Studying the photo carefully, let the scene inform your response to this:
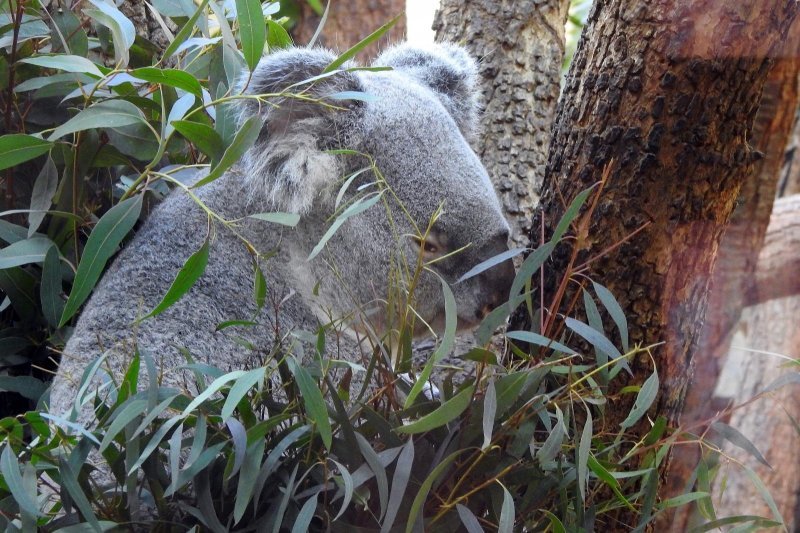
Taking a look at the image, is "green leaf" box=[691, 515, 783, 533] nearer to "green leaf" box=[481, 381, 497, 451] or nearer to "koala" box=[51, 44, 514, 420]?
"green leaf" box=[481, 381, 497, 451]

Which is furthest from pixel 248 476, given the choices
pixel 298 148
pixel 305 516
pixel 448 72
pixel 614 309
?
pixel 448 72

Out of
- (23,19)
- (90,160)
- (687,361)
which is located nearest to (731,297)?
(687,361)

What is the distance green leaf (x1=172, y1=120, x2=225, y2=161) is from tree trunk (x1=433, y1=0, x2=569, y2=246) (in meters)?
1.22

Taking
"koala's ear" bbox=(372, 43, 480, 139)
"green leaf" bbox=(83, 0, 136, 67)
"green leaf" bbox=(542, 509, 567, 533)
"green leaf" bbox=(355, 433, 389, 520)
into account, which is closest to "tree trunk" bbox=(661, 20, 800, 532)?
"green leaf" bbox=(542, 509, 567, 533)

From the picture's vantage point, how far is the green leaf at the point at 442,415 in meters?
1.30

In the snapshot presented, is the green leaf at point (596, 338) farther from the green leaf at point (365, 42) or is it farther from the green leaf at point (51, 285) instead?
the green leaf at point (51, 285)

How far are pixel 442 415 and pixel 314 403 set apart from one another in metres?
0.19

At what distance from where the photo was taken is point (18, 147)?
1.85m

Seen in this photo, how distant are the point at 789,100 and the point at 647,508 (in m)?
1.46

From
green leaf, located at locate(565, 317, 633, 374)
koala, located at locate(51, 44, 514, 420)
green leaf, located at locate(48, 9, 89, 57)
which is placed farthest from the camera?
green leaf, located at locate(48, 9, 89, 57)

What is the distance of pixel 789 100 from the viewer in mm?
2482

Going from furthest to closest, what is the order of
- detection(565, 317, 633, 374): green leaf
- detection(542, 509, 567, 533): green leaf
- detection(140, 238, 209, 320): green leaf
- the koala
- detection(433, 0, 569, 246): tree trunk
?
detection(433, 0, 569, 246): tree trunk
the koala
detection(140, 238, 209, 320): green leaf
detection(565, 317, 633, 374): green leaf
detection(542, 509, 567, 533): green leaf

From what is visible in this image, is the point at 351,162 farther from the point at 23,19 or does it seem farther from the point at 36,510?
the point at 36,510

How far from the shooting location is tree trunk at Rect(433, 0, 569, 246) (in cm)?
285
